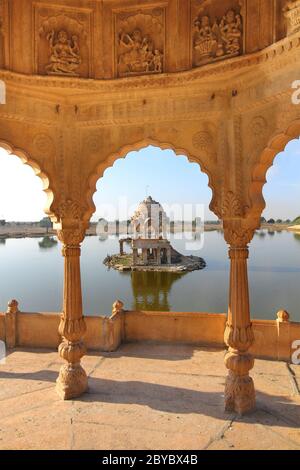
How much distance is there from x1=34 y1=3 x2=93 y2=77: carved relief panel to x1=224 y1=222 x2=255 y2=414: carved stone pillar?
3.24 m

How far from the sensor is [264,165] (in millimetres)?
5242

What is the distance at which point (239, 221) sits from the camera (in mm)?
5422

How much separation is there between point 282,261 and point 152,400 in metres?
53.7

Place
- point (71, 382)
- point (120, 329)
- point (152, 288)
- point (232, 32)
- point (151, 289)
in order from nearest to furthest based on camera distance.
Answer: point (232, 32) → point (71, 382) → point (120, 329) → point (151, 289) → point (152, 288)

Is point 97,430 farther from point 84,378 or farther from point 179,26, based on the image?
point 179,26

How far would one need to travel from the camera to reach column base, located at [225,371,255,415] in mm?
5324

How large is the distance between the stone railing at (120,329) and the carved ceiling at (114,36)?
17.0 feet

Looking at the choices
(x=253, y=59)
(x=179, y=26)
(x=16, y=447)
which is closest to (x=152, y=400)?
(x=16, y=447)

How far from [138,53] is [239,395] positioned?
5.00 metres

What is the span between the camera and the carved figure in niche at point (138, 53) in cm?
550

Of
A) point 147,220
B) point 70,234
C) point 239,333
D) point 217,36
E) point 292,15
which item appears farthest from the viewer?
point 147,220

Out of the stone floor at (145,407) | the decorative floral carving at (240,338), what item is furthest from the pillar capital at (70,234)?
the decorative floral carving at (240,338)

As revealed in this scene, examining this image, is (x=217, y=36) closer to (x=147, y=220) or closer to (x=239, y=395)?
(x=239, y=395)

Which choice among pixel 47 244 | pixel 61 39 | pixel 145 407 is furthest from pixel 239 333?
pixel 47 244
